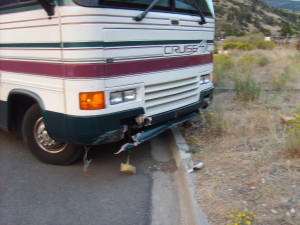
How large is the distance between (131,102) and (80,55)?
0.84 metres

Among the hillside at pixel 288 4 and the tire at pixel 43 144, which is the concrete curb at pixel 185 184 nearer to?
the tire at pixel 43 144

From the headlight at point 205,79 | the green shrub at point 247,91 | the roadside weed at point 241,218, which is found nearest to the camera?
the roadside weed at point 241,218

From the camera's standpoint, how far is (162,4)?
14.2 feet

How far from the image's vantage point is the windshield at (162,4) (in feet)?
11.7

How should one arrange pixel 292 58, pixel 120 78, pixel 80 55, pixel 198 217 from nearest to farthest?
pixel 198 217 → pixel 80 55 → pixel 120 78 → pixel 292 58

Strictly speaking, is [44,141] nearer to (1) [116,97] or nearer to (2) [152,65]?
(1) [116,97]

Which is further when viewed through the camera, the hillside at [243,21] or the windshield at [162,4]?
the hillside at [243,21]

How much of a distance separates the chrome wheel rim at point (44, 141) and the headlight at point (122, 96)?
3.52ft

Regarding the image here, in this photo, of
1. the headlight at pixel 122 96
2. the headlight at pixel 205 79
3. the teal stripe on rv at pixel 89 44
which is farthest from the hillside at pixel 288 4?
the headlight at pixel 122 96

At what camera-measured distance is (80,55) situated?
11.8ft

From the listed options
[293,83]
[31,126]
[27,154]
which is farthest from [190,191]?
[293,83]

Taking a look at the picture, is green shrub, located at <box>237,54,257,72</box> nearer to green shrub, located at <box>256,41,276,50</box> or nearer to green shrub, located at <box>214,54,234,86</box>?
green shrub, located at <box>214,54,234,86</box>

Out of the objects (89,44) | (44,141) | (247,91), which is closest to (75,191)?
(44,141)

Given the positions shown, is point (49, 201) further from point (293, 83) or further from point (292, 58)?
point (292, 58)
